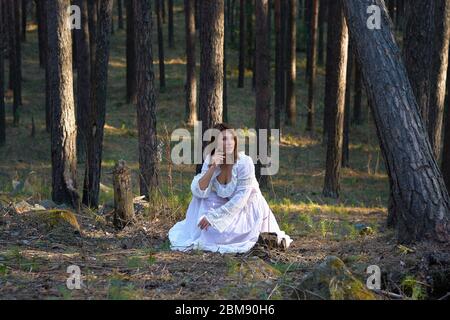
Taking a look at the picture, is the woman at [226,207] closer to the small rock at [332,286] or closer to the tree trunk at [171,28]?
the small rock at [332,286]

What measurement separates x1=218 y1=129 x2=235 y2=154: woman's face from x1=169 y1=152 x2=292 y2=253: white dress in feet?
0.89

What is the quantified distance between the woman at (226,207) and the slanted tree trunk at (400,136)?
Answer: 1977 mm

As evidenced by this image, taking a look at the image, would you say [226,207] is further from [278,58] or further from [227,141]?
[278,58]

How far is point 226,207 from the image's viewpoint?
28.7 feet

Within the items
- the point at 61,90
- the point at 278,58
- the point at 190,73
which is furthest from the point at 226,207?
the point at 278,58

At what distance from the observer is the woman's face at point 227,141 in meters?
8.59

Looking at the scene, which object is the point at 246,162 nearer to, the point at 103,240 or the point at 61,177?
the point at 103,240

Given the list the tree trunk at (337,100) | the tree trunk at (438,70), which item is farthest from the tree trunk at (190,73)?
the tree trunk at (438,70)

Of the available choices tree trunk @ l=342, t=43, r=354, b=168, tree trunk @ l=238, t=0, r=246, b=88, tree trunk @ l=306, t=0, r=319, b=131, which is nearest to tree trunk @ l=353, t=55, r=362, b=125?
tree trunk @ l=306, t=0, r=319, b=131

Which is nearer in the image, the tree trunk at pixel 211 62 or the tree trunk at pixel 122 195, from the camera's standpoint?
the tree trunk at pixel 122 195

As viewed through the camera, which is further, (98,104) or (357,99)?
(357,99)

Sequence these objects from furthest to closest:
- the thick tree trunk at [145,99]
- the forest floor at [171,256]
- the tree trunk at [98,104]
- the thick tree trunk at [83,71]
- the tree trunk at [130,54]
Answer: the tree trunk at [130,54] < the thick tree trunk at [83,71] < the thick tree trunk at [145,99] < the tree trunk at [98,104] < the forest floor at [171,256]

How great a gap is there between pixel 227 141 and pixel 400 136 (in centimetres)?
233

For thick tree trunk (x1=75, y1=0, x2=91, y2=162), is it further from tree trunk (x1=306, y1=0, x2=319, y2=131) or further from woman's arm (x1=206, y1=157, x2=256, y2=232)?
woman's arm (x1=206, y1=157, x2=256, y2=232)
